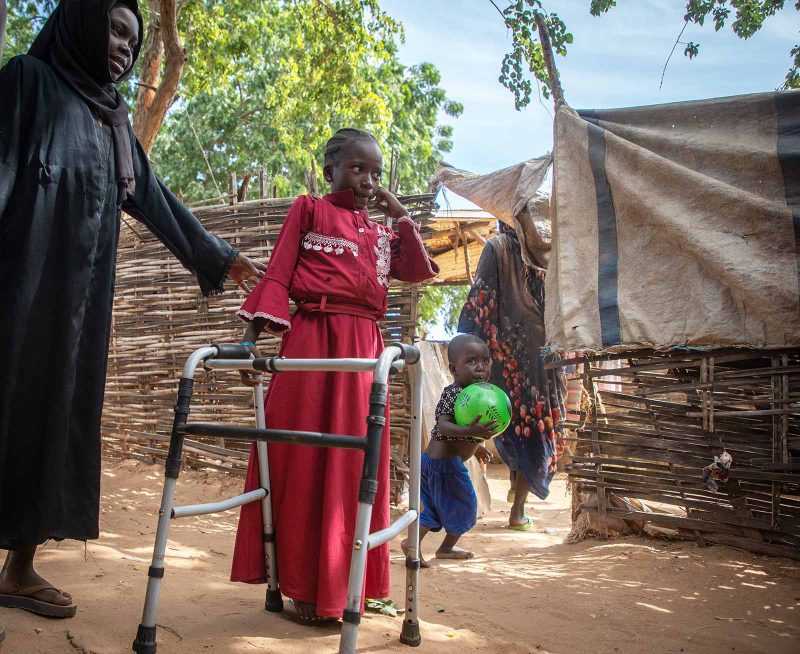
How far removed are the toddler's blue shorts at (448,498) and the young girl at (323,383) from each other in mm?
1551

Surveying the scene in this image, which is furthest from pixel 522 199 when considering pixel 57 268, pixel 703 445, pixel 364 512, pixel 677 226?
pixel 364 512

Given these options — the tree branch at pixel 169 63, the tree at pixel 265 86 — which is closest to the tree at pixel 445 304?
the tree at pixel 265 86

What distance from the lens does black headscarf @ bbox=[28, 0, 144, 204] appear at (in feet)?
7.82

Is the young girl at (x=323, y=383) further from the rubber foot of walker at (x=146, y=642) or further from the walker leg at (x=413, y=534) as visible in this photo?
the rubber foot of walker at (x=146, y=642)

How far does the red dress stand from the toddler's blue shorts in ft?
5.11

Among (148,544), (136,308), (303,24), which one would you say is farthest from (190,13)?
(148,544)

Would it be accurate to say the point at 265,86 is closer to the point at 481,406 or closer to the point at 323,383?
the point at 481,406

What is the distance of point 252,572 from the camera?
105 inches

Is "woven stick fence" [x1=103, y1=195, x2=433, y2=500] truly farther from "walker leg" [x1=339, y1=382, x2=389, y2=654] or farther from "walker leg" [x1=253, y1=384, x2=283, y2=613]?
"walker leg" [x1=339, y1=382, x2=389, y2=654]

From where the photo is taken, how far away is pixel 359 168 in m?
2.91

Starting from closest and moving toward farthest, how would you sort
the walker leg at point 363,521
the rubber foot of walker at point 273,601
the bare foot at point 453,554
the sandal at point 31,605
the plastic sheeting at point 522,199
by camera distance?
1. the walker leg at point 363,521
2. the sandal at point 31,605
3. the rubber foot of walker at point 273,601
4. the bare foot at point 453,554
5. the plastic sheeting at point 522,199

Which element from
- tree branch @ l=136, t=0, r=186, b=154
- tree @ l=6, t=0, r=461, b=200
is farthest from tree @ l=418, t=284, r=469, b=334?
tree branch @ l=136, t=0, r=186, b=154

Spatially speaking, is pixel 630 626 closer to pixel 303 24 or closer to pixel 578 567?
pixel 578 567

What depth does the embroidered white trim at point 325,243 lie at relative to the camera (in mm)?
2805
